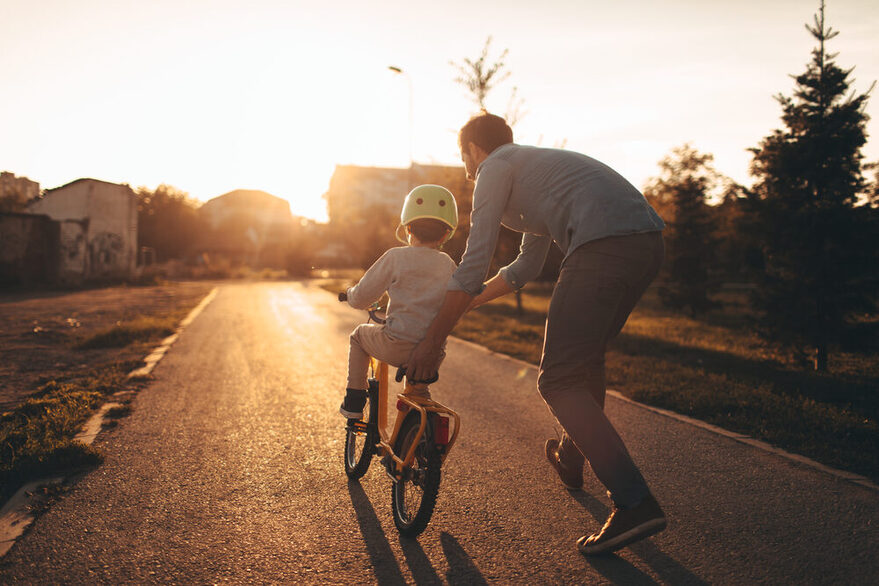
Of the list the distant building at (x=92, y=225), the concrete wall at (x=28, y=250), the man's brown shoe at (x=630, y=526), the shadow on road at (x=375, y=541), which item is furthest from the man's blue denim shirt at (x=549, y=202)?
the distant building at (x=92, y=225)

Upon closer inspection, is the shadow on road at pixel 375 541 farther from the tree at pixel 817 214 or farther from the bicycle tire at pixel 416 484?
the tree at pixel 817 214

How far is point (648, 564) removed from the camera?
8.53 feet

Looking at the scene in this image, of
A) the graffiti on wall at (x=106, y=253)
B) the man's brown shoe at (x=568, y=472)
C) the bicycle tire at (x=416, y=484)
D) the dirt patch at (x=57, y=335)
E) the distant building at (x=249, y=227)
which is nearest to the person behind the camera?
the bicycle tire at (x=416, y=484)

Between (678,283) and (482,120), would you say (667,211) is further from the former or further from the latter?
(482,120)

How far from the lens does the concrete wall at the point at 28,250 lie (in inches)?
866

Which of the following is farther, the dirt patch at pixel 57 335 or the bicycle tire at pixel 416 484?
the dirt patch at pixel 57 335

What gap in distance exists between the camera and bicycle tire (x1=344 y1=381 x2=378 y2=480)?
341 cm

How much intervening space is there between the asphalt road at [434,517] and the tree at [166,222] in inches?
2203

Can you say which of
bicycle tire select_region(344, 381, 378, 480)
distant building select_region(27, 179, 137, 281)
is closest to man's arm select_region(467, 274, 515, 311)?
bicycle tire select_region(344, 381, 378, 480)

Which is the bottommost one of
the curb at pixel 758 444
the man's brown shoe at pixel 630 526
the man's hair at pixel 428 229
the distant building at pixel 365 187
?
the curb at pixel 758 444

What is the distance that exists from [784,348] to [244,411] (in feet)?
27.8

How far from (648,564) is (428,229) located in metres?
1.91

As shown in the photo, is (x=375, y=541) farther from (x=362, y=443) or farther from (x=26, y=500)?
(x=26, y=500)

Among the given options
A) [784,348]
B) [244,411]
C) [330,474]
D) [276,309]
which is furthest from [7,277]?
[784,348]
